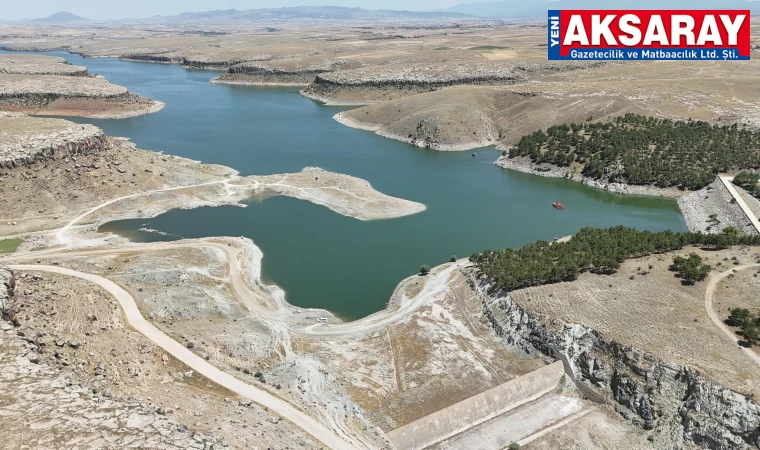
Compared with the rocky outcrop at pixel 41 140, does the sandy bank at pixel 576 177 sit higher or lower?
lower

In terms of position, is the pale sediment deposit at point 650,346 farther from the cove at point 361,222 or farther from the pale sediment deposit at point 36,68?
the pale sediment deposit at point 36,68

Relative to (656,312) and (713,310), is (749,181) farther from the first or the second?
(656,312)

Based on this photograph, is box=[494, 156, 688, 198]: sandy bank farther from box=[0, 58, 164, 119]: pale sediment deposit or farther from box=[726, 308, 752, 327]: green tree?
box=[0, 58, 164, 119]: pale sediment deposit

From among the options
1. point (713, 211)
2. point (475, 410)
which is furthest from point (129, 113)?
point (713, 211)

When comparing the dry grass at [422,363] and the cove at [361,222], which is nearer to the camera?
the dry grass at [422,363]

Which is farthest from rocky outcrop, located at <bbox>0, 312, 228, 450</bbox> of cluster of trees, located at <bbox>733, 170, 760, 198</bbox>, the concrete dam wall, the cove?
cluster of trees, located at <bbox>733, 170, 760, 198</bbox>

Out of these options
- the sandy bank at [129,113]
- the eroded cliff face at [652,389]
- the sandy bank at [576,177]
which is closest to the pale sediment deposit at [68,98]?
the sandy bank at [129,113]

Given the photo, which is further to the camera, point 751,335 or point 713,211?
point 713,211
